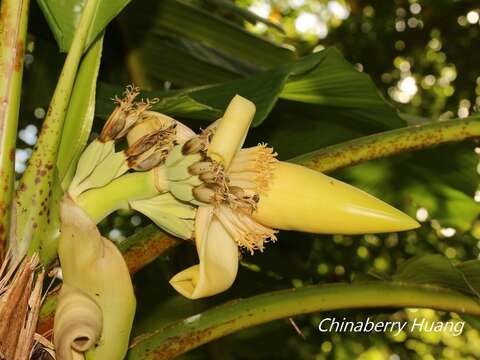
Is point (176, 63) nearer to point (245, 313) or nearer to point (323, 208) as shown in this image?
point (245, 313)

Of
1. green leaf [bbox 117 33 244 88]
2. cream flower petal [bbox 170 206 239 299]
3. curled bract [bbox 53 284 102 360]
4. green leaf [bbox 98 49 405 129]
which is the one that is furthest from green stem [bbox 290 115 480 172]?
green leaf [bbox 117 33 244 88]

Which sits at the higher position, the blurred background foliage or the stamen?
the stamen

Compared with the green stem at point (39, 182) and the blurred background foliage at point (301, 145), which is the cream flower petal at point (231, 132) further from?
the blurred background foliage at point (301, 145)

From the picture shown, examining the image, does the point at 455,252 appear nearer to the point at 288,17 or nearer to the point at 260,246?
the point at 288,17

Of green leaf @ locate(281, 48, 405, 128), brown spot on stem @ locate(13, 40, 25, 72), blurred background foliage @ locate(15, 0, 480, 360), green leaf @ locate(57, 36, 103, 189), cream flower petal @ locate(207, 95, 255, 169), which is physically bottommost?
blurred background foliage @ locate(15, 0, 480, 360)

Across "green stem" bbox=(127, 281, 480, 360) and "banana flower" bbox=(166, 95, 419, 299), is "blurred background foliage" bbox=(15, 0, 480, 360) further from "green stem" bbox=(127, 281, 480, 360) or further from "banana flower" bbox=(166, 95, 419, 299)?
"banana flower" bbox=(166, 95, 419, 299)

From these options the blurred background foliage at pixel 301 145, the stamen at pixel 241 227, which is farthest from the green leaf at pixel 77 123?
the blurred background foliage at pixel 301 145

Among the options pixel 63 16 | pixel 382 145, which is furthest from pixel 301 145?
pixel 63 16
